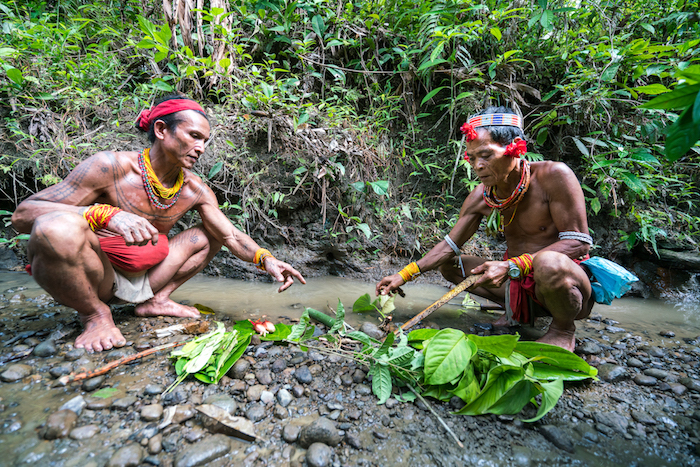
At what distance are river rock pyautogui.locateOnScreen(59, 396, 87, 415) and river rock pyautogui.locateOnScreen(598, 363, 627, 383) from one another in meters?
2.47

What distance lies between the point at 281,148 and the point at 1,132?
2.87 metres

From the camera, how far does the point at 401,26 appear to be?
4.07 metres

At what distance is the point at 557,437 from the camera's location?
121cm

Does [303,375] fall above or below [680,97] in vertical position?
below

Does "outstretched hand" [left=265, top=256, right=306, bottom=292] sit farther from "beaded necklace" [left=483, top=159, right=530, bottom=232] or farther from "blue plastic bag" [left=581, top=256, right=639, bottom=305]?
"blue plastic bag" [left=581, top=256, right=639, bottom=305]

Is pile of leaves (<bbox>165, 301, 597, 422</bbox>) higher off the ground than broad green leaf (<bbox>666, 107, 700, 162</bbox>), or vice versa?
broad green leaf (<bbox>666, 107, 700, 162</bbox>)

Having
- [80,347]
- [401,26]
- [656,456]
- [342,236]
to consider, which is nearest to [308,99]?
[401,26]

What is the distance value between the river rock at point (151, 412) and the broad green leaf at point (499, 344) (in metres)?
1.35

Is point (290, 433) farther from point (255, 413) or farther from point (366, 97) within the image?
point (366, 97)

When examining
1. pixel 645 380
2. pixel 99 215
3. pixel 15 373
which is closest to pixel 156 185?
pixel 99 215

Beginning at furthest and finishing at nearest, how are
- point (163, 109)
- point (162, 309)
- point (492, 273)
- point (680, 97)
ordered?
point (162, 309) → point (163, 109) → point (492, 273) → point (680, 97)

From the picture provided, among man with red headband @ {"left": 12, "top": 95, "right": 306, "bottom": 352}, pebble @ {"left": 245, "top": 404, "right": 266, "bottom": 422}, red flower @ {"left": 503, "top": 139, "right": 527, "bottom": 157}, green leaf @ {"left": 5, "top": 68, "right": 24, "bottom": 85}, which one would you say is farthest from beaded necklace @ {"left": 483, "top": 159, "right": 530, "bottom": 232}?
green leaf @ {"left": 5, "top": 68, "right": 24, "bottom": 85}

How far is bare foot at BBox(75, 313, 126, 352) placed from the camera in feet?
5.60

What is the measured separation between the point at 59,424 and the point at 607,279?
2819 millimetres
